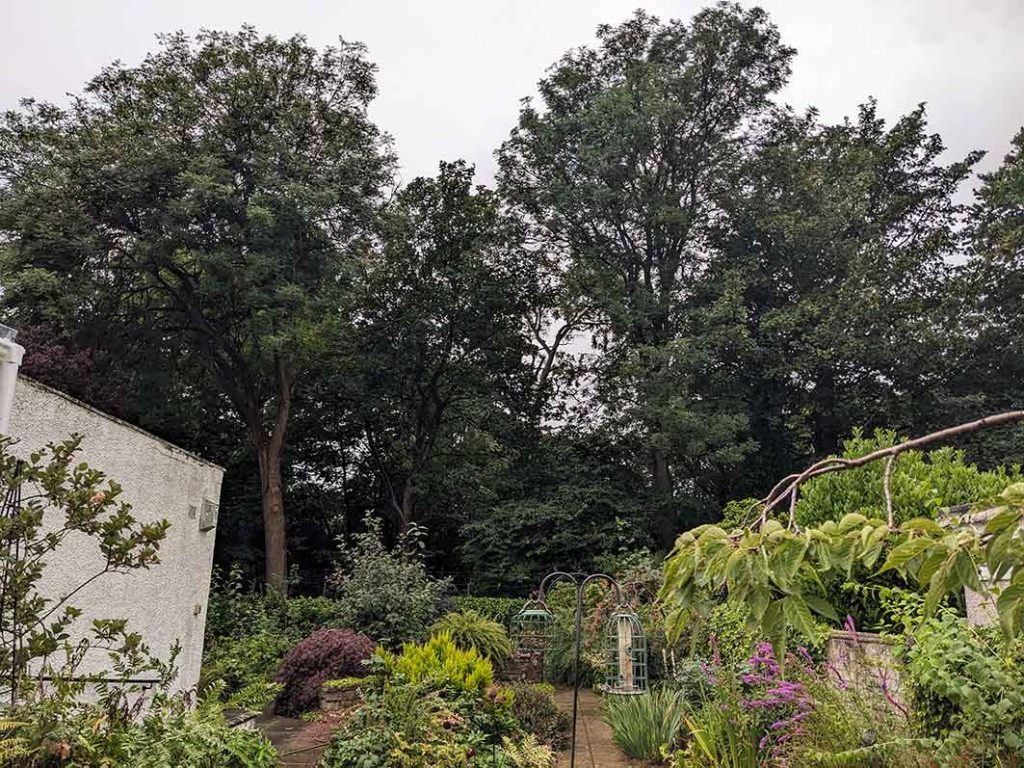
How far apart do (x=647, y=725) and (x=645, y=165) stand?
13.9m

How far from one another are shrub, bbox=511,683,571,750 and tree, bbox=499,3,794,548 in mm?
8744

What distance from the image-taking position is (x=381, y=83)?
1606 cm

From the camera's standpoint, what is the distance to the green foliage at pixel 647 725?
18.5ft

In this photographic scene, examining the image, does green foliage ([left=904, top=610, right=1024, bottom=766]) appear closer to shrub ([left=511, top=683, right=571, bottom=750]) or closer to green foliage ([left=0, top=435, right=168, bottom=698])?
shrub ([left=511, top=683, right=571, bottom=750])

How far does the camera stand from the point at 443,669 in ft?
18.5

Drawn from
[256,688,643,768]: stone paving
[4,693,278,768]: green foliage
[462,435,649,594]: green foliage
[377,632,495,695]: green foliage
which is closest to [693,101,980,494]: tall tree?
[462,435,649,594]: green foliage

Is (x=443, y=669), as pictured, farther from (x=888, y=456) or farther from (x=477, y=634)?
(x=888, y=456)

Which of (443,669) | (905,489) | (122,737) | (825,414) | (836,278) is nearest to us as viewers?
(122,737)

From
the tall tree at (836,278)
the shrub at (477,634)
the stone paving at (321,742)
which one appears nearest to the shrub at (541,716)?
the stone paving at (321,742)

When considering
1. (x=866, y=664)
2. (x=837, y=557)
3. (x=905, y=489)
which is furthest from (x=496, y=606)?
(x=837, y=557)

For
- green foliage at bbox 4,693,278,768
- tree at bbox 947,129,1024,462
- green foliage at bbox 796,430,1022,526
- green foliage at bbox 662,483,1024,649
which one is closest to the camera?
green foliage at bbox 662,483,1024,649

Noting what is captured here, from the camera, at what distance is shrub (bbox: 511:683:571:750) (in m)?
6.29

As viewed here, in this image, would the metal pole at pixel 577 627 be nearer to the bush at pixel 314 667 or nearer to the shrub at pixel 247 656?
the bush at pixel 314 667

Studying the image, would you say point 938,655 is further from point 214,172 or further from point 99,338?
point 99,338
